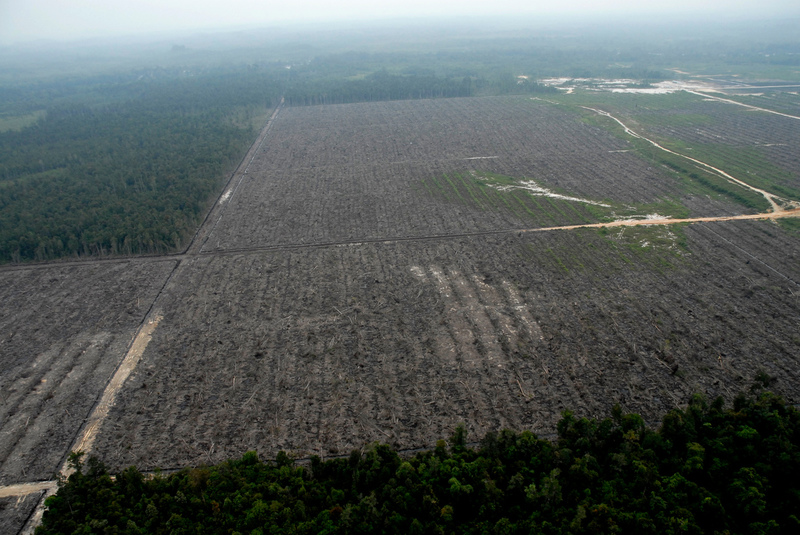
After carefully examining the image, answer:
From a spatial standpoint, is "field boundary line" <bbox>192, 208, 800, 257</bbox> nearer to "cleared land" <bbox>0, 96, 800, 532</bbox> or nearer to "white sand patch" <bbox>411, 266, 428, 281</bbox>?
"cleared land" <bbox>0, 96, 800, 532</bbox>

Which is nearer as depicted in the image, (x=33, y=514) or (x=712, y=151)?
(x=33, y=514)

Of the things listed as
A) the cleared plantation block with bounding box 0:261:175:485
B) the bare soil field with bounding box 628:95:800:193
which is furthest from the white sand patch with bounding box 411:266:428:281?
the bare soil field with bounding box 628:95:800:193

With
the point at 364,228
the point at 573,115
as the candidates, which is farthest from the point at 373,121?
the point at 364,228

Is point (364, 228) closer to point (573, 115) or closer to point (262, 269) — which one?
point (262, 269)

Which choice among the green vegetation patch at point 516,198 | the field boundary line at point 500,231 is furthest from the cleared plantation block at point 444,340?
the green vegetation patch at point 516,198

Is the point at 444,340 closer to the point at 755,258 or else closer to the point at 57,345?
the point at 57,345
